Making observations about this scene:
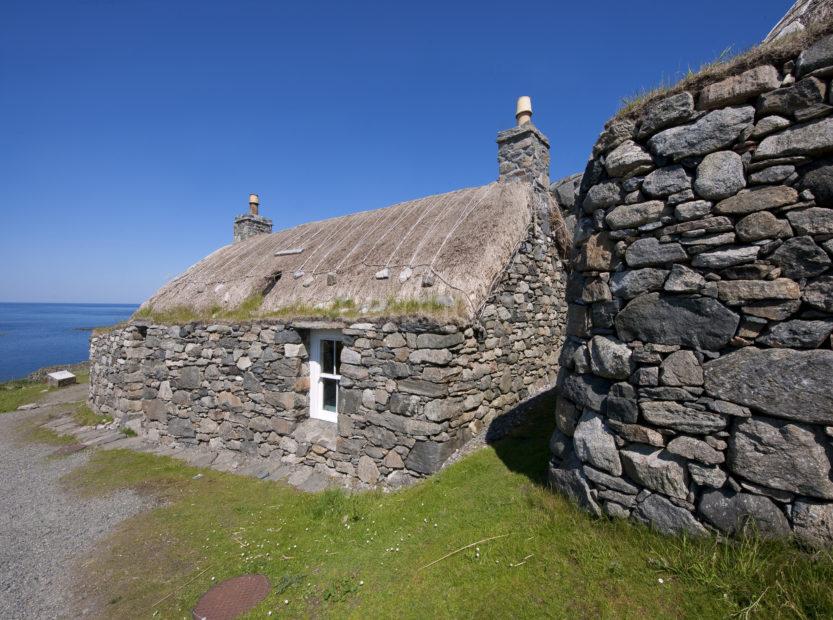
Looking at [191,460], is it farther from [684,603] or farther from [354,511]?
[684,603]

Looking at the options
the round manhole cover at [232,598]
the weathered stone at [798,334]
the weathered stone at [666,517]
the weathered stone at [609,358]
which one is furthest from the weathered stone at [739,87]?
the round manhole cover at [232,598]

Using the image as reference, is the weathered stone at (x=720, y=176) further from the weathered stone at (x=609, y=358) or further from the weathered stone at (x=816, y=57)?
the weathered stone at (x=609, y=358)

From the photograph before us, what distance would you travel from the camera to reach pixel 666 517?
127 inches

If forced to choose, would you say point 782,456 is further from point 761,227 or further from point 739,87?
point 739,87

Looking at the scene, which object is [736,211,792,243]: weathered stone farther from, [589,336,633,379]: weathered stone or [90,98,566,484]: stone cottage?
[90,98,566,484]: stone cottage

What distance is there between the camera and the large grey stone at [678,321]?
2.99 m

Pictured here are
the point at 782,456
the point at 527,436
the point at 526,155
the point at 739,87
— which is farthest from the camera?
the point at 526,155

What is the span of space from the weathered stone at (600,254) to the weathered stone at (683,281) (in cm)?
49

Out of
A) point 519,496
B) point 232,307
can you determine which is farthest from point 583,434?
point 232,307

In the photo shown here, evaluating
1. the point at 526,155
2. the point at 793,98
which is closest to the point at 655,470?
the point at 793,98

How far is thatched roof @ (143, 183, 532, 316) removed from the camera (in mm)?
7090

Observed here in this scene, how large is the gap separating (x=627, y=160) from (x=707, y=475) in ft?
8.86

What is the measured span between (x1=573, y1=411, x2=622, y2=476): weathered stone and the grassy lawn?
0.52m

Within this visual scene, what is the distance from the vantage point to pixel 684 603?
2744mm
